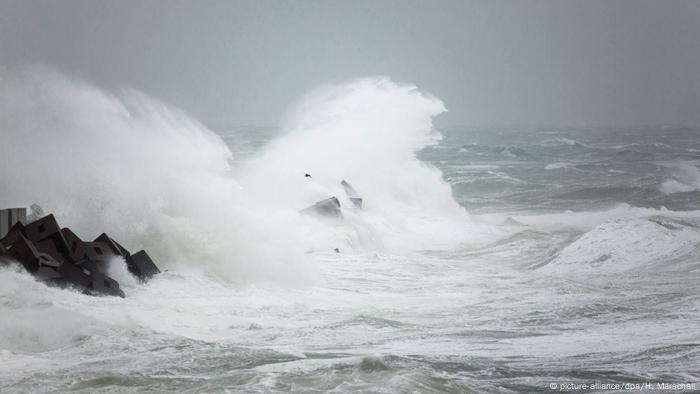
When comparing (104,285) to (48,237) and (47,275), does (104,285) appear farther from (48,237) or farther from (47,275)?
(48,237)

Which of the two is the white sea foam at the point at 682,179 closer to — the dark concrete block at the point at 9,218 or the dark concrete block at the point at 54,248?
the dark concrete block at the point at 9,218

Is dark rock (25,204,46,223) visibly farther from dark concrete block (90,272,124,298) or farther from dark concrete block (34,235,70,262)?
dark concrete block (90,272,124,298)

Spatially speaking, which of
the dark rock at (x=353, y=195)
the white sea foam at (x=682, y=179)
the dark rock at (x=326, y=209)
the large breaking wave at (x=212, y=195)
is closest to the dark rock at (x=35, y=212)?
the large breaking wave at (x=212, y=195)

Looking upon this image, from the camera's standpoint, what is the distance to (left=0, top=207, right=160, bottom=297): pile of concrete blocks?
40.6 feet

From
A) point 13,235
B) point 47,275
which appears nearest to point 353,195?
point 13,235

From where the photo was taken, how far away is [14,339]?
33.1 feet

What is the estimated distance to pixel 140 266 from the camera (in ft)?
45.3

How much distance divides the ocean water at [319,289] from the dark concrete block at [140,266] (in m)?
0.29

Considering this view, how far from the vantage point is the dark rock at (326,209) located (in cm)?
2339

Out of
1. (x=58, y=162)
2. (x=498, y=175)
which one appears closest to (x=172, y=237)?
(x=58, y=162)

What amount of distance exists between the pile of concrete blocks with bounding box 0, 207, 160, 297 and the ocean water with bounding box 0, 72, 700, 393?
1.17ft

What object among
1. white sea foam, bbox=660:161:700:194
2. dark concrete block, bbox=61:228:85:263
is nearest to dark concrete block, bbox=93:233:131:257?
dark concrete block, bbox=61:228:85:263

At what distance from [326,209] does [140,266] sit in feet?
33.2

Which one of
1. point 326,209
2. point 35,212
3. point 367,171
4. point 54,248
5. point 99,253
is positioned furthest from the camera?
point 367,171
